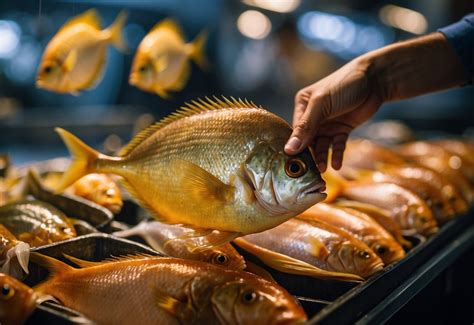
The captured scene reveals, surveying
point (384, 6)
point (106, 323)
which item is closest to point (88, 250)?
point (106, 323)

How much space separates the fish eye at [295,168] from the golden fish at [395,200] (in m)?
0.94

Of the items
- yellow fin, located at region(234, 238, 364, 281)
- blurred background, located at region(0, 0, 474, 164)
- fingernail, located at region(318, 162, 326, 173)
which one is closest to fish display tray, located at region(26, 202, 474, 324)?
yellow fin, located at region(234, 238, 364, 281)

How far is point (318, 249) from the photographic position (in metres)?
Answer: 1.68

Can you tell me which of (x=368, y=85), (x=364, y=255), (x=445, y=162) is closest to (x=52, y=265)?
(x=364, y=255)

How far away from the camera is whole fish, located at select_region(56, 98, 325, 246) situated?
1.38 m

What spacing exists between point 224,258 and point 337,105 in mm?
671

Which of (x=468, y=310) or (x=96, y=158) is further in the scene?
(x=468, y=310)

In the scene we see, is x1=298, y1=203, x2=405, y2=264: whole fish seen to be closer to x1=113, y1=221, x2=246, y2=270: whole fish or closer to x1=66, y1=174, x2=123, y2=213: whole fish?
x1=113, y1=221, x2=246, y2=270: whole fish

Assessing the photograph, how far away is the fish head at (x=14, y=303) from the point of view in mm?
1282

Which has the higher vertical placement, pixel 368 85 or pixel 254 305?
pixel 368 85

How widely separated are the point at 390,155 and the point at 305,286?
5.51 feet

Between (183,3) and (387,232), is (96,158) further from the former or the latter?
(183,3)

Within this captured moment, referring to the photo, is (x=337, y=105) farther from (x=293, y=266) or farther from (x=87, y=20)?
(x=87, y=20)

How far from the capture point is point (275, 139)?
1447 mm
